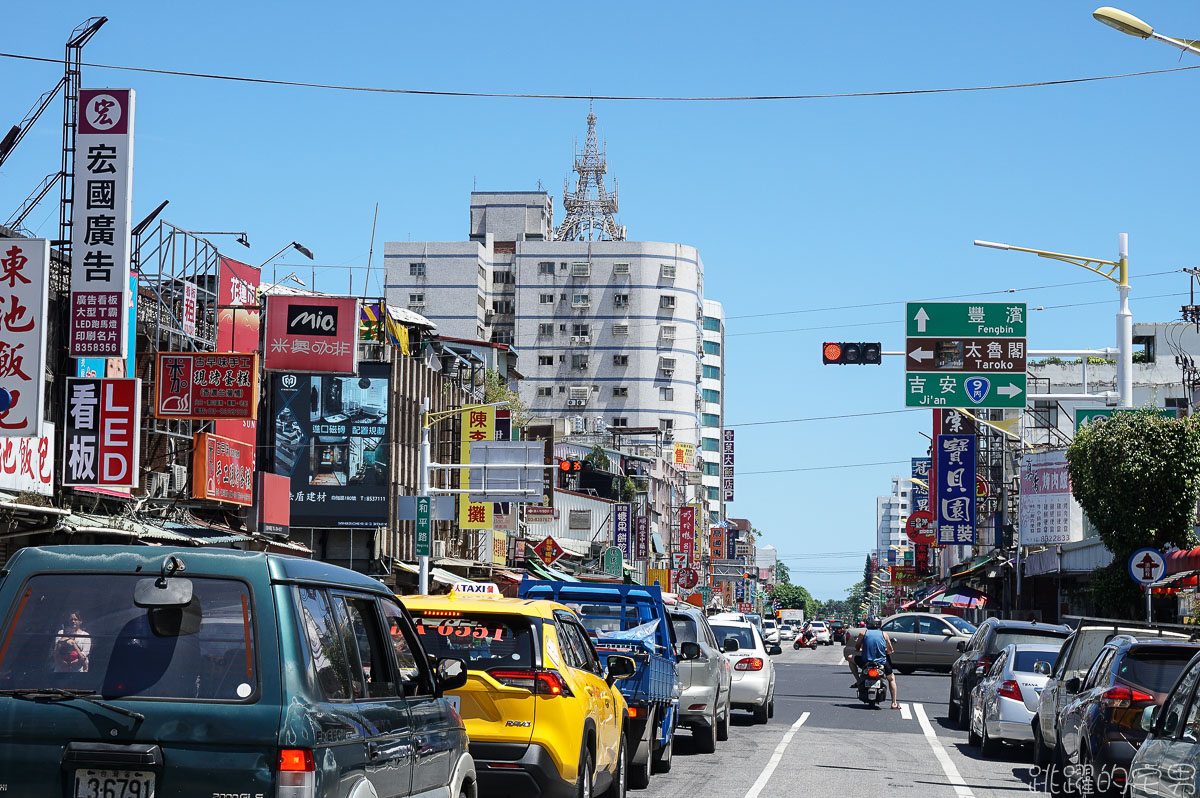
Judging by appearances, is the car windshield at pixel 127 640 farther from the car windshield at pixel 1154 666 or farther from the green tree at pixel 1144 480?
the green tree at pixel 1144 480

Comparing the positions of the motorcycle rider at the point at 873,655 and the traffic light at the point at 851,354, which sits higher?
the traffic light at the point at 851,354

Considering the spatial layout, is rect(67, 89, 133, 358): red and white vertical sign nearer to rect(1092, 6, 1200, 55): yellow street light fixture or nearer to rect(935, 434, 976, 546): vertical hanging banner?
rect(1092, 6, 1200, 55): yellow street light fixture

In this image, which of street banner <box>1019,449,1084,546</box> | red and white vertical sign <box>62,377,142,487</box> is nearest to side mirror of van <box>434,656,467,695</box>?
red and white vertical sign <box>62,377,142,487</box>

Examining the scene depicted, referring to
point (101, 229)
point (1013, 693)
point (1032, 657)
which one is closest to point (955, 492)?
point (1032, 657)

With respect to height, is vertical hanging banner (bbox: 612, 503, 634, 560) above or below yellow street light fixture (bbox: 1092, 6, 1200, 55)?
below

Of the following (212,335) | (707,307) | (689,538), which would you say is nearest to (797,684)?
(212,335)

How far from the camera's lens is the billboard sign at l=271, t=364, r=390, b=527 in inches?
1944

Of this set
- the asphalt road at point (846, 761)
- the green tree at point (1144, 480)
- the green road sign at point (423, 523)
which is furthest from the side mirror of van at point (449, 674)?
the green road sign at point (423, 523)

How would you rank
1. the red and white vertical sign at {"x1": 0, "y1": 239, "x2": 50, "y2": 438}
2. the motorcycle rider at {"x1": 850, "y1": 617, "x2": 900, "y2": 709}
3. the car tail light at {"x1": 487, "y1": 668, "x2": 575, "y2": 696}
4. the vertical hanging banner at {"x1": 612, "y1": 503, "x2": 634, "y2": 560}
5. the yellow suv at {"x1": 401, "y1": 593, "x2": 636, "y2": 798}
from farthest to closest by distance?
the vertical hanging banner at {"x1": 612, "y1": 503, "x2": 634, "y2": 560} < the motorcycle rider at {"x1": 850, "y1": 617, "x2": 900, "y2": 709} < the red and white vertical sign at {"x1": 0, "y1": 239, "x2": 50, "y2": 438} < the car tail light at {"x1": 487, "y1": 668, "x2": 575, "y2": 696} < the yellow suv at {"x1": 401, "y1": 593, "x2": 636, "y2": 798}

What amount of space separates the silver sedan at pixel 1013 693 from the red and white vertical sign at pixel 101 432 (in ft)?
49.8

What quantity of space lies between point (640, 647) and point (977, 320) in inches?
751

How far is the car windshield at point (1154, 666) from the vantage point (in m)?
Result: 12.8

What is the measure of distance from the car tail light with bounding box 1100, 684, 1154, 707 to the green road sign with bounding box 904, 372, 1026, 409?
1982 cm

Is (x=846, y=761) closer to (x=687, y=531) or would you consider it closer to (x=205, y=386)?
(x=205, y=386)
